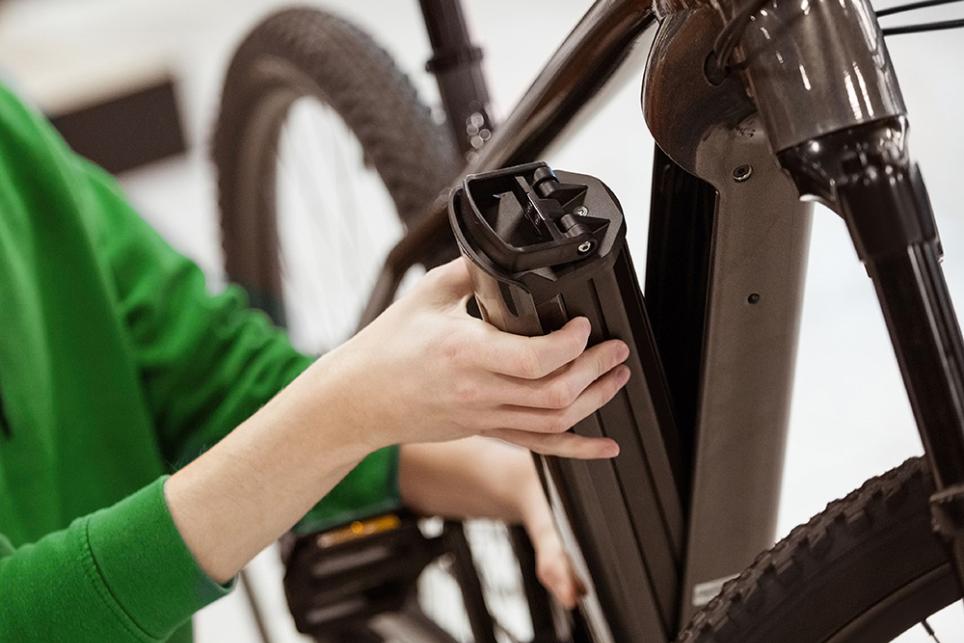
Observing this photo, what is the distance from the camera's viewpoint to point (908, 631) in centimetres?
40

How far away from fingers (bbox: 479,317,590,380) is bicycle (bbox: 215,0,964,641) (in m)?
0.05

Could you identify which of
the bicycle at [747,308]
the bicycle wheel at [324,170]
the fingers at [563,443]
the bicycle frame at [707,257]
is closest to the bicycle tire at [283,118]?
the bicycle wheel at [324,170]

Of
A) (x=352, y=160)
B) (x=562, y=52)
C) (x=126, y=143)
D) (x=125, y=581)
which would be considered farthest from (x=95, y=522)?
(x=126, y=143)

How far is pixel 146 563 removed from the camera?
483 mm

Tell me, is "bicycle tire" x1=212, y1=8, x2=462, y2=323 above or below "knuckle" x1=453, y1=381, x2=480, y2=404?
above

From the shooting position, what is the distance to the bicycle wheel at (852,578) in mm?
379

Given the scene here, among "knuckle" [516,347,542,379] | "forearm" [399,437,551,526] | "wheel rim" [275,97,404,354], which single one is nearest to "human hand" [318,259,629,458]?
"knuckle" [516,347,542,379]

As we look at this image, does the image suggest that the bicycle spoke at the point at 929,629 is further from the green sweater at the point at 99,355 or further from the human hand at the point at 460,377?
the green sweater at the point at 99,355

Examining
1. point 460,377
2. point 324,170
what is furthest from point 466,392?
point 324,170

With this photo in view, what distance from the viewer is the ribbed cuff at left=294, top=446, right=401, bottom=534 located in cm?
70

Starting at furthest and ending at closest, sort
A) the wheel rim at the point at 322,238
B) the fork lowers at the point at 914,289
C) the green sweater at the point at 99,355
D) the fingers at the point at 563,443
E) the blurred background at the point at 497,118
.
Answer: the wheel rim at the point at 322,238 < the blurred background at the point at 497,118 < the green sweater at the point at 99,355 < the fingers at the point at 563,443 < the fork lowers at the point at 914,289

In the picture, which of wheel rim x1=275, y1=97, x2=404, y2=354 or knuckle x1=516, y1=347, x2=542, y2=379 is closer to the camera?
knuckle x1=516, y1=347, x2=542, y2=379

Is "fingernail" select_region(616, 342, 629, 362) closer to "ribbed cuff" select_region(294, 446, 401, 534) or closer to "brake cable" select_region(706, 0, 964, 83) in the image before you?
"brake cable" select_region(706, 0, 964, 83)

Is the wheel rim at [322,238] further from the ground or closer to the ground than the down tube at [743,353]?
further from the ground
